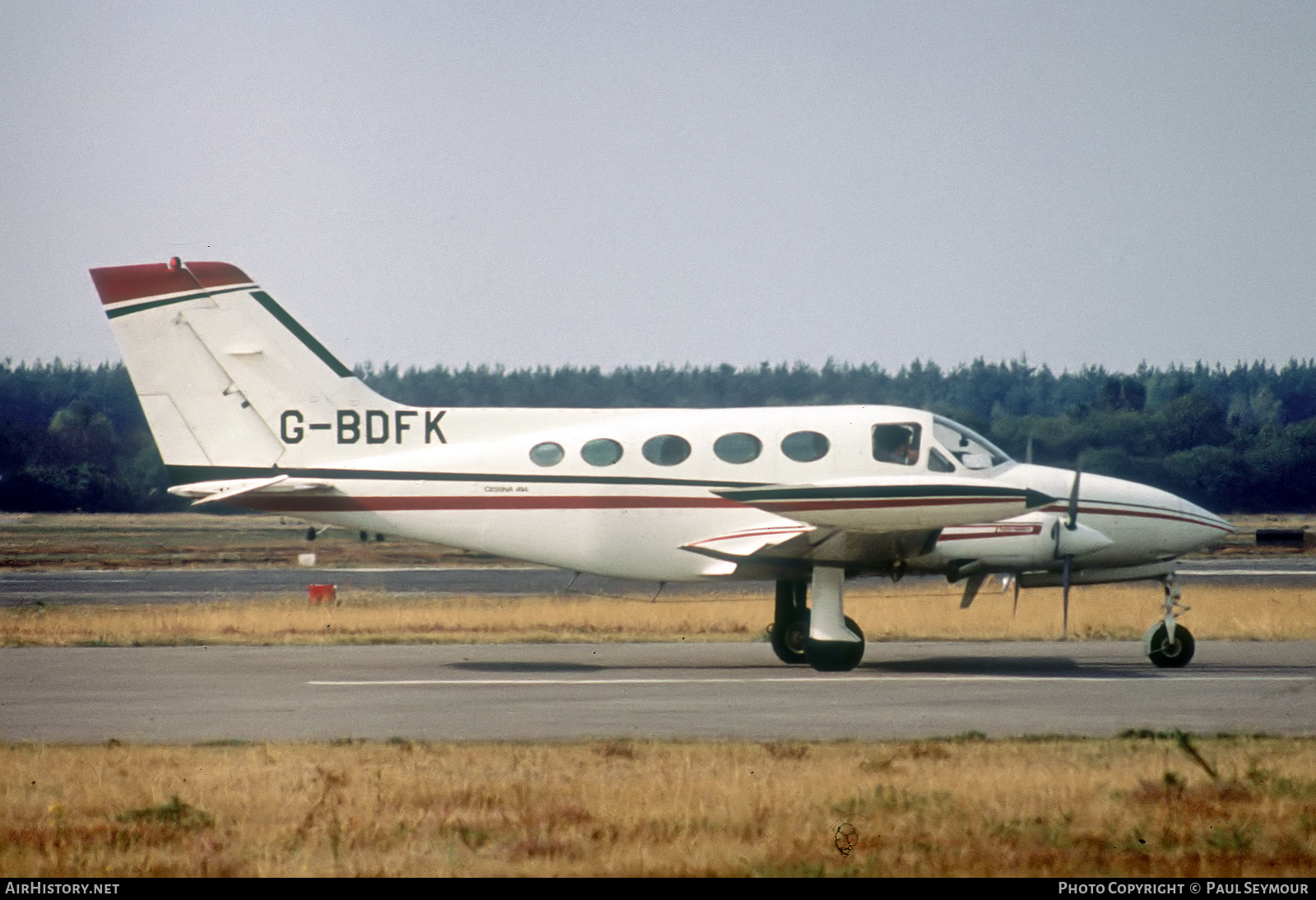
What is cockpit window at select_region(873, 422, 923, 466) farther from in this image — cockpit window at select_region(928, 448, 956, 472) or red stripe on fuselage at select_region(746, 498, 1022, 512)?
red stripe on fuselage at select_region(746, 498, 1022, 512)

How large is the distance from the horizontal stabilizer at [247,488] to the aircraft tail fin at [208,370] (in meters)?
0.38

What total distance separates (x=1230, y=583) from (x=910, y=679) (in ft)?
72.6

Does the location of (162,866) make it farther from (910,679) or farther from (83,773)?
(910,679)

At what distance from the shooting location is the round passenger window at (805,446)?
1775 centimetres

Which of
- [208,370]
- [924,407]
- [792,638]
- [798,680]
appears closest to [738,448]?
[792,638]

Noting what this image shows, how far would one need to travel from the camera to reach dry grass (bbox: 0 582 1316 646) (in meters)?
22.2

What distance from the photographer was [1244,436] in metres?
46.4

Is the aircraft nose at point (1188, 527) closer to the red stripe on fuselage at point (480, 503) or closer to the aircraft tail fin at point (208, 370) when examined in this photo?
the red stripe on fuselage at point (480, 503)

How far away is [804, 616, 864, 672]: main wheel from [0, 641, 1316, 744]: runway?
0.56 ft

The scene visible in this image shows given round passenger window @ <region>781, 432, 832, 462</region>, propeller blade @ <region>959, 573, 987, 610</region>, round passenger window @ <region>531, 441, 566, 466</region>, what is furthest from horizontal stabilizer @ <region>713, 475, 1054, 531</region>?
round passenger window @ <region>531, 441, 566, 466</region>

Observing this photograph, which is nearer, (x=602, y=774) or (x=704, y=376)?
(x=602, y=774)

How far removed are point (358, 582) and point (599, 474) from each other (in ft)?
71.7

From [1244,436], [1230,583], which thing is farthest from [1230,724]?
[1244,436]

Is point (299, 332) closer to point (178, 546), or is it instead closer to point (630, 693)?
point (630, 693)
